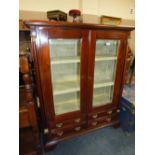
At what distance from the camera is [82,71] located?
141 centimetres

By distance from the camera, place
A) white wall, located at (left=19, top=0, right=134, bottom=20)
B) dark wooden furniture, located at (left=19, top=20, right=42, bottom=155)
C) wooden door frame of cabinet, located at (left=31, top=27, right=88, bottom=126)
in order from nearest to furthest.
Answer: dark wooden furniture, located at (left=19, top=20, right=42, bottom=155)
wooden door frame of cabinet, located at (left=31, top=27, right=88, bottom=126)
white wall, located at (left=19, top=0, right=134, bottom=20)

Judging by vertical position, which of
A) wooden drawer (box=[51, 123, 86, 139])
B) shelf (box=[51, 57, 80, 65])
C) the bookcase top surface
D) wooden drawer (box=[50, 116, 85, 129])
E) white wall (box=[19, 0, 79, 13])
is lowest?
wooden drawer (box=[51, 123, 86, 139])

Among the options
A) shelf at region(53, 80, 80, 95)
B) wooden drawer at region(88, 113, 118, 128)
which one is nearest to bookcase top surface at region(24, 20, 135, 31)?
shelf at region(53, 80, 80, 95)

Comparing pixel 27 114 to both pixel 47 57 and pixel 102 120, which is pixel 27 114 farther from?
pixel 102 120

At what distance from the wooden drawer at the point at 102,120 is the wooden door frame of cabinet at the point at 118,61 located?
0.16 m

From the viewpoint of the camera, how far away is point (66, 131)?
1582 mm

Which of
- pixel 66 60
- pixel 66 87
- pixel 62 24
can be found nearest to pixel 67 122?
pixel 66 87

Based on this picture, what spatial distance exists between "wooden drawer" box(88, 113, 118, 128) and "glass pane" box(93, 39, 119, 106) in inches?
9.2

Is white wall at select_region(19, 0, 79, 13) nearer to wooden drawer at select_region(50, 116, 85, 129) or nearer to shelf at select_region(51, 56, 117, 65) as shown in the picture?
shelf at select_region(51, 56, 117, 65)

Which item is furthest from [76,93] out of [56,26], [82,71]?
[56,26]

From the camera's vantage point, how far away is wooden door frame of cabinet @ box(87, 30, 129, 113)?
4.44ft
